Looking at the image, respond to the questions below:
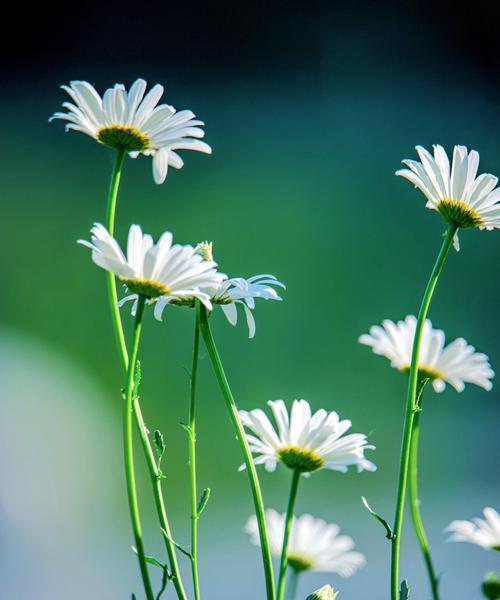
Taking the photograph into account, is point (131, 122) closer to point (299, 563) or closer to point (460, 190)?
point (460, 190)

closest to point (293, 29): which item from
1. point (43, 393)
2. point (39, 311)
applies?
point (39, 311)

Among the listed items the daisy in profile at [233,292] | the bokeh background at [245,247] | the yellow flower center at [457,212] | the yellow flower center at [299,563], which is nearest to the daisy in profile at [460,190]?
the yellow flower center at [457,212]

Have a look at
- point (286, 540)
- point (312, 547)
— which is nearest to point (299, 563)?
point (312, 547)

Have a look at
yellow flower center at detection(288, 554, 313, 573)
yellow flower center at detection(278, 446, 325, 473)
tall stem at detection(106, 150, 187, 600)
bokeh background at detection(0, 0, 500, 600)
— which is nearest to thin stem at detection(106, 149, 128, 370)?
tall stem at detection(106, 150, 187, 600)

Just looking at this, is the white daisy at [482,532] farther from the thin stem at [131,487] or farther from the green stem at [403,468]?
the thin stem at [131,487]

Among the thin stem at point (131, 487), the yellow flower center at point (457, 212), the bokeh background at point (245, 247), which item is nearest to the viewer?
the thin stem at point (131, 487)

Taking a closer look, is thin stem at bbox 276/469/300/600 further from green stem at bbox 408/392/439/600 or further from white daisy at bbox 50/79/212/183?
white daisy at bbox 50/79/212/183
